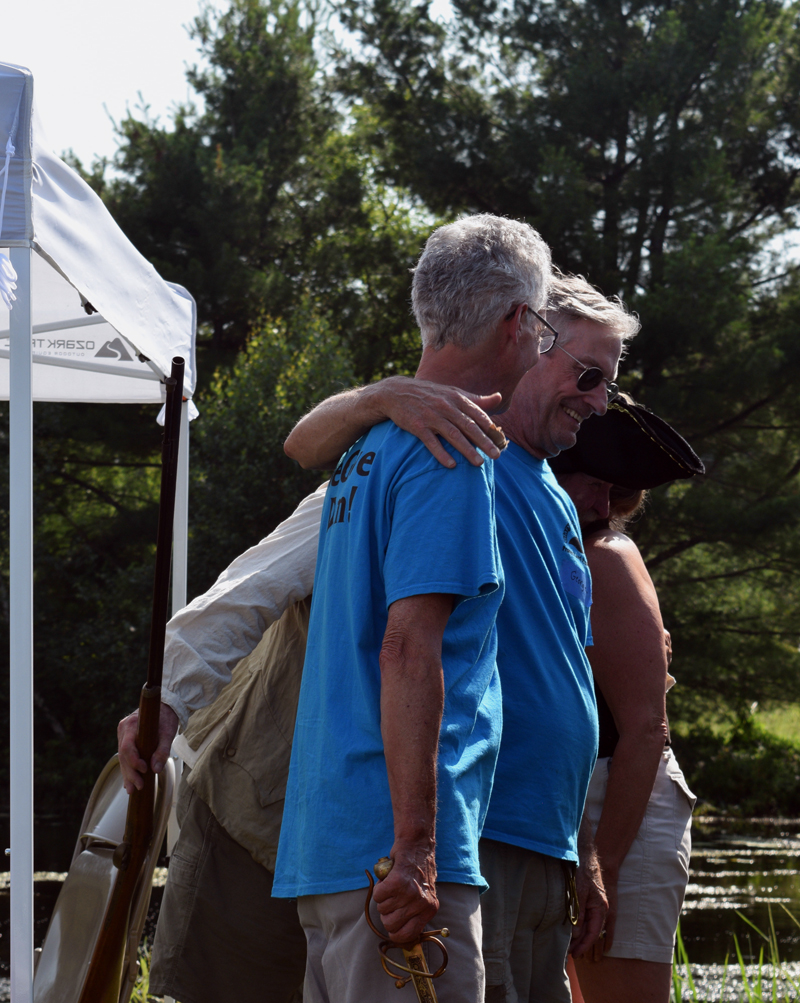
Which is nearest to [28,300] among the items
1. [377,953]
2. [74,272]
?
[74,272]

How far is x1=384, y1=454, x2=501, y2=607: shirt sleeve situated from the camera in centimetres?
126

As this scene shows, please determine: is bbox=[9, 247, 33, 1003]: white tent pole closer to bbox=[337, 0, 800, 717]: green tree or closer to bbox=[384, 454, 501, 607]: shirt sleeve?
bbox=[384, 454, 501, 607]: shirt sleeve

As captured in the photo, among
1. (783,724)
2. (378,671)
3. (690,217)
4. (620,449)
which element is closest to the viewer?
(378,671)

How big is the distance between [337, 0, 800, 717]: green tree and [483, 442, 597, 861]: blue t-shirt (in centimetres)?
1110

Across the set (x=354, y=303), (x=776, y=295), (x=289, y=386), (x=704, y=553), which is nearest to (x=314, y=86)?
(x=354, y=303)

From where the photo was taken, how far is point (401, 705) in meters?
1.22

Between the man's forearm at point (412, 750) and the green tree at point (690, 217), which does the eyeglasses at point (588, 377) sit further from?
the green tree at point (690, 217)

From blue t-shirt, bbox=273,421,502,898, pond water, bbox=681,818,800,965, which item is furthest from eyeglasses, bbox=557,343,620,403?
pond water, bbox=681,818,800,965

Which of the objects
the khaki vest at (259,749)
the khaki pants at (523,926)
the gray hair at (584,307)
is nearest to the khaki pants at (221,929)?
the khaki vest at (259,749)

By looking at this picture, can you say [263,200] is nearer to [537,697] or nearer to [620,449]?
[620,449]

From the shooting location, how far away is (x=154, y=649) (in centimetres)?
172

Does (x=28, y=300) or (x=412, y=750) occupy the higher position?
(x=28, y=300)

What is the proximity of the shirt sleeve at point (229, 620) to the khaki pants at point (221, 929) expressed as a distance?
28 cm

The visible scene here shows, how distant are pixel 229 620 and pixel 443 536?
68 cm
